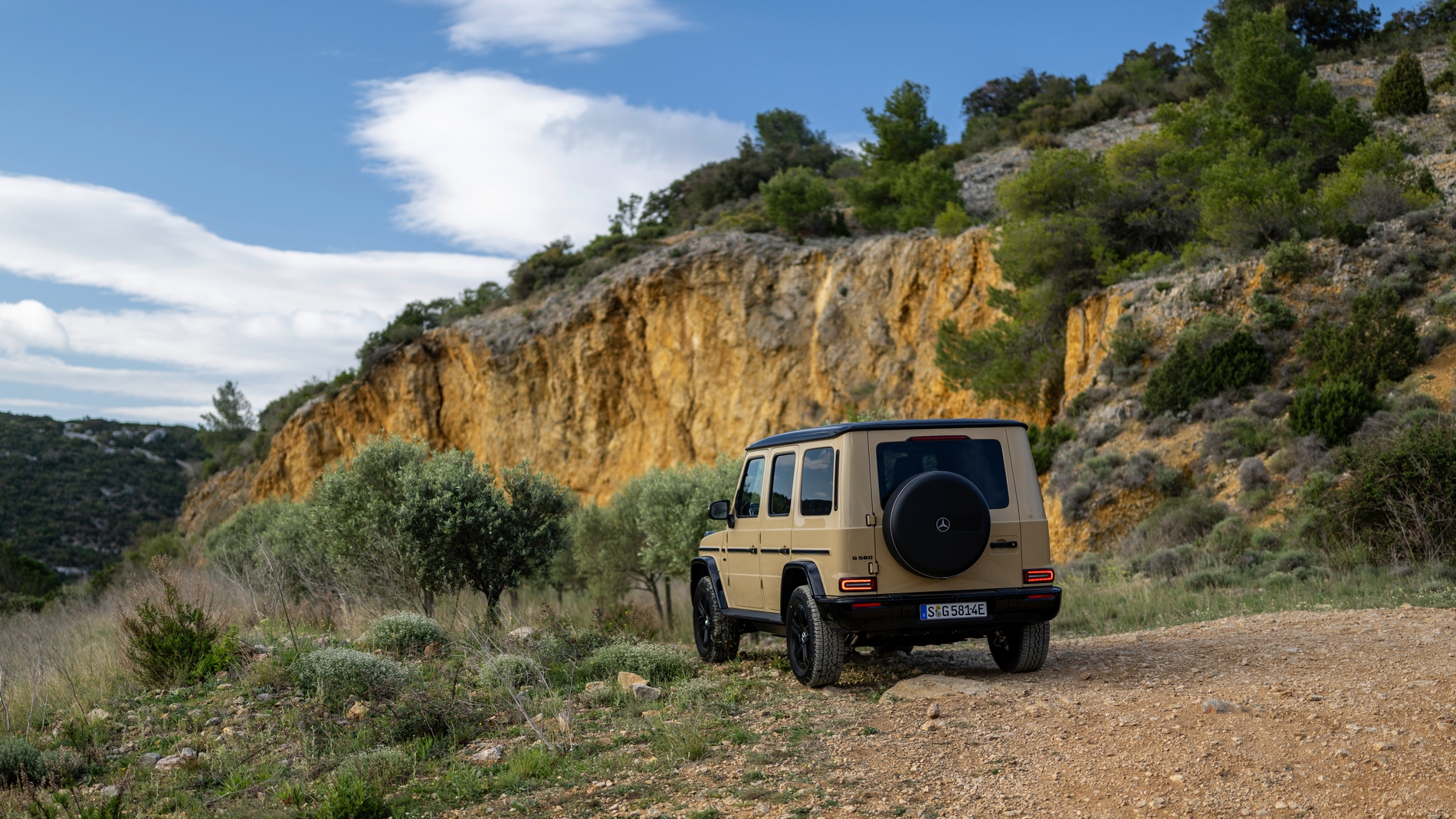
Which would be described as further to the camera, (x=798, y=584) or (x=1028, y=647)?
(x=798, y=584)

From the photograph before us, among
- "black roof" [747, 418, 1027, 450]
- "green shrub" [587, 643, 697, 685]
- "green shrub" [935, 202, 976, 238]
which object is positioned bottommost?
"green shrub" [587, 643, 697, 685]

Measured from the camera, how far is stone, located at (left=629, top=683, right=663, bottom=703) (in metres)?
7.79

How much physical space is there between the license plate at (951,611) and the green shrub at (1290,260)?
1685 centimetres

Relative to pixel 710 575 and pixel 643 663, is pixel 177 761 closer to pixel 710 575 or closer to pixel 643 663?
pixel 643 663

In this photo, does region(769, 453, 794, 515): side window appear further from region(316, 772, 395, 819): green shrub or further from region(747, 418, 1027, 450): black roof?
region(316, 772, 395, 819): green shrub

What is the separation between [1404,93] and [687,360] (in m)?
24.8

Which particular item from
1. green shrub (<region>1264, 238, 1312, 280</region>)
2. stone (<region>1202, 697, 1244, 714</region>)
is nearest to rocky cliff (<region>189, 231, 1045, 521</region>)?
green shrub (<region>1264, 238, 1312, 280</region>)

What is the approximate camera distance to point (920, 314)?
3066 centimetres

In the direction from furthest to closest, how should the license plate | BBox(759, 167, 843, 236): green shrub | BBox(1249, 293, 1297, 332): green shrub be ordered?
1. BBox(759, 167, 843, 236): green shrub
2. BBox(1249, 293, 1297, 332): green shrub
3. the license plate

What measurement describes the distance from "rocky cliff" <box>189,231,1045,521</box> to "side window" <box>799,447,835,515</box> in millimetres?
19700

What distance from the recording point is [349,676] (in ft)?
25.3

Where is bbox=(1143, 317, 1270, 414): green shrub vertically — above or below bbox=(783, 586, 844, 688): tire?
above

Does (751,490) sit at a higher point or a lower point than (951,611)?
higher

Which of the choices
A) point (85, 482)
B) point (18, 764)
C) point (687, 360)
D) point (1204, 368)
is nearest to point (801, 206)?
point (687, 360)
